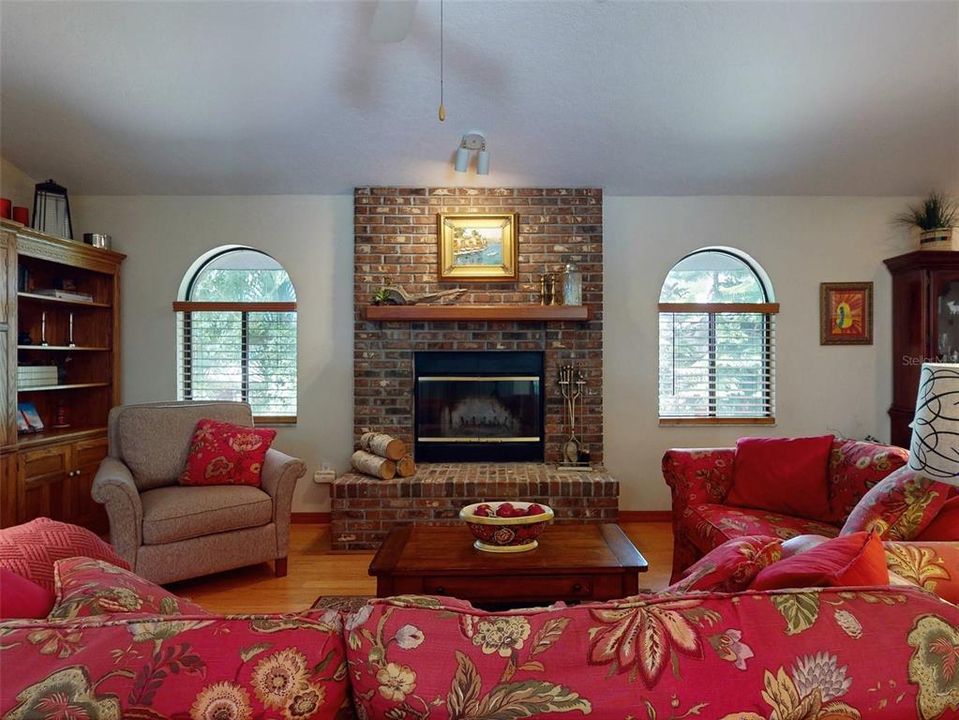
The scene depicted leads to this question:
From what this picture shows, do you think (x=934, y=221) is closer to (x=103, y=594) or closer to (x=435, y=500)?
(x=435, y=500)

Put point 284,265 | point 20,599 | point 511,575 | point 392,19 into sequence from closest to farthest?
point 20,599, point 511,575, point 392,19, point 284,265

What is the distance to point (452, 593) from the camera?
216 cm

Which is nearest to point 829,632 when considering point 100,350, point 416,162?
point 416,162

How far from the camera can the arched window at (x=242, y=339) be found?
4.54 meters

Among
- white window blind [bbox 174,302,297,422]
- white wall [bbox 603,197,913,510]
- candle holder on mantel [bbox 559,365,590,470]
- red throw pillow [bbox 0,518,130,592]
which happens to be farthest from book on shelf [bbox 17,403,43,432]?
white wall [bbox 603,197,913,510]

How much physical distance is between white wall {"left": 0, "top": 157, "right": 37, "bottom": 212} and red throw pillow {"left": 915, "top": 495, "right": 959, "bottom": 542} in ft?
17.7

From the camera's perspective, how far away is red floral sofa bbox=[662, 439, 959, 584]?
97.2 inches

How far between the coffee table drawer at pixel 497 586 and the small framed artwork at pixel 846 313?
344 cm

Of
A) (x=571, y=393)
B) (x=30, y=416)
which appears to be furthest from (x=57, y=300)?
(x=571, y=393)

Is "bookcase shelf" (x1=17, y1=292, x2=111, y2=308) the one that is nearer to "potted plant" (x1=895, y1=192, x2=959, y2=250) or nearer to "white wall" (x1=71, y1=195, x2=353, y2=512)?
"white wall" (x1=71, y1=195, x2=353, y2=512)

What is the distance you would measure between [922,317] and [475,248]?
10.7 ft

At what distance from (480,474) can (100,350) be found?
116 inches

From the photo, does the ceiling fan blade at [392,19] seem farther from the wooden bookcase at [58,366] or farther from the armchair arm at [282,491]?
the wooden bookcase at [58,366]

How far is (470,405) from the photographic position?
4.44 m
